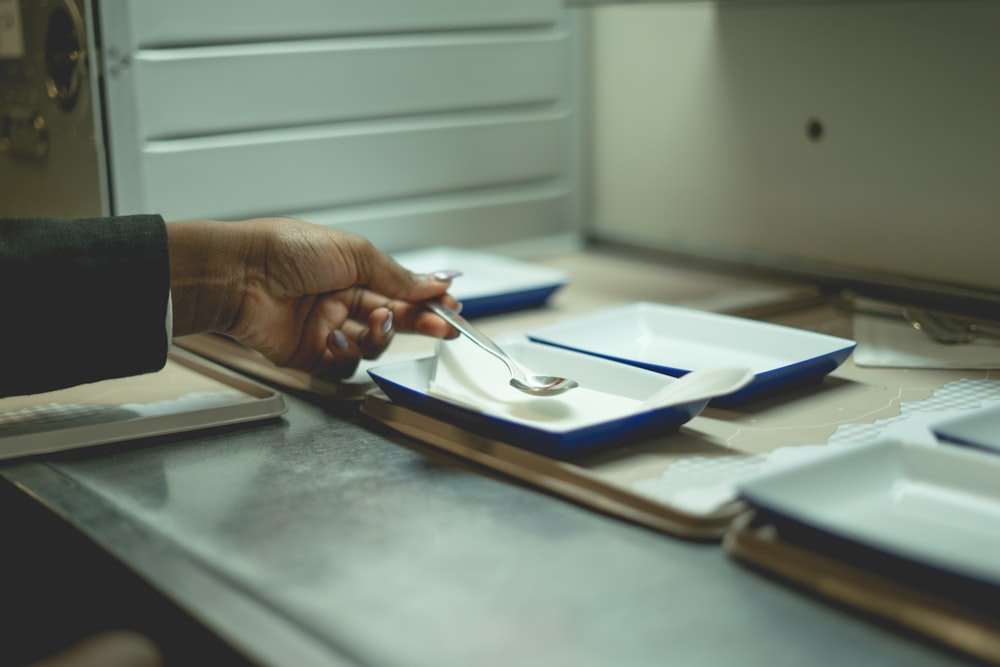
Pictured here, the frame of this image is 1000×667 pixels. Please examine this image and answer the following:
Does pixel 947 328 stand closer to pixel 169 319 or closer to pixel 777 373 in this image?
pixel 777 373

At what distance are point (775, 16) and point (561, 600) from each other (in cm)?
122

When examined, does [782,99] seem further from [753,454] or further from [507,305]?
[753,454]

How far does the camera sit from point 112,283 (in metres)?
1.01

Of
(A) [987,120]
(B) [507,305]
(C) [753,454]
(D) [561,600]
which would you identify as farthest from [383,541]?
(A) [987,120]

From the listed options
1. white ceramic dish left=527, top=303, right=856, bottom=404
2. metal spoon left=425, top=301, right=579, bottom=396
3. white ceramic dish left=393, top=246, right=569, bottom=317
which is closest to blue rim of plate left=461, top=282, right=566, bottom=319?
white ceramic dish left=393, top=246, right=569, bottom=317

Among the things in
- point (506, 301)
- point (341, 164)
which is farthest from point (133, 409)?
point (341, 164)

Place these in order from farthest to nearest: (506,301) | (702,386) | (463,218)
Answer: (463,218)
(506,301)
(702,386)

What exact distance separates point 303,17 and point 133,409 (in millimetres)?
728

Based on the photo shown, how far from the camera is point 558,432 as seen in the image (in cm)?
88

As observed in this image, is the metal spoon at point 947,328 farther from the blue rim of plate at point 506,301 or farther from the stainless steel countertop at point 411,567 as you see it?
the stainless steel countertop at point 411,567

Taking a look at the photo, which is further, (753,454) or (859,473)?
(753,454)

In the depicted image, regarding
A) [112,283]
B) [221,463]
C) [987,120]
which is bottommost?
[221,463]

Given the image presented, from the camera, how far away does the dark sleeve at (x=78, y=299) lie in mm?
980

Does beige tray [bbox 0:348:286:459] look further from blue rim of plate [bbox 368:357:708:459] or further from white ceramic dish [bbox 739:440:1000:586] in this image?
white ceramic dish [bbox 739:440:1000:586]
